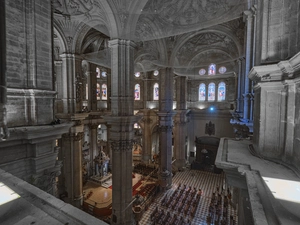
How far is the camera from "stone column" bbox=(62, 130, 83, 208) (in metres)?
10.3

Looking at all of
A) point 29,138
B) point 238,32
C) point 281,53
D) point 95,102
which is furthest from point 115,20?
point 95,102

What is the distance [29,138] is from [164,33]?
30.5 feet

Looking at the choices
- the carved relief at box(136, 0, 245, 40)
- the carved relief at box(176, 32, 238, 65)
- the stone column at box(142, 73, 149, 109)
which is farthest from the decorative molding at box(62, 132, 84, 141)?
the carved relief at box(176, 32, 238, 65)

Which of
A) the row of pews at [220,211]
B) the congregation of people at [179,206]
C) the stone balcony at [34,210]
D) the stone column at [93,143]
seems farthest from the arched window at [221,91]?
the stone balcony at [34,210]

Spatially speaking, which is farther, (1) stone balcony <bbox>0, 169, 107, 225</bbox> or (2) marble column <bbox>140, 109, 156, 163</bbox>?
(2) marble column <bbox>140, 109, 156, 163</bbox>

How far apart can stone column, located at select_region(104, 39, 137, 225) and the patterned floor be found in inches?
116

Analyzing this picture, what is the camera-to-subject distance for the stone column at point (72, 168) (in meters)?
10.3

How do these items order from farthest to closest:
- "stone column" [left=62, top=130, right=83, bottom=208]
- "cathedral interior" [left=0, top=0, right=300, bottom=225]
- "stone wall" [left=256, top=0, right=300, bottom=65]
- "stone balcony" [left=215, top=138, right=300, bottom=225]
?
"stone column" [left=62, top=130, right=83, bottom=208]
"stone wall" [left=256, top=0, right=300, bottom=65]
"cathedral interior" [left=0, top=0, right=300, bottom=225]
"stone balcony" [left=215, top=138, right=300, bottom=225]

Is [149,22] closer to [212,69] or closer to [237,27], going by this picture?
[237,27]

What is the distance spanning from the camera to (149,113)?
20.9 metres

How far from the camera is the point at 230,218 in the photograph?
952cm

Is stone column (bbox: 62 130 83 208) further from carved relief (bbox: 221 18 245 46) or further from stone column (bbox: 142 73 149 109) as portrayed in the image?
carved relief (bbox: 221 18 245 46)

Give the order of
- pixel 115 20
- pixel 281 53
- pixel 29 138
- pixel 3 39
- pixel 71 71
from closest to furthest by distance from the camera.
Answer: pixel 3 39
pixel 281 53
pixel 29 138
pixel 115 20
pixel 71 71

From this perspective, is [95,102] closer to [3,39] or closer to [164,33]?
[164,33]
